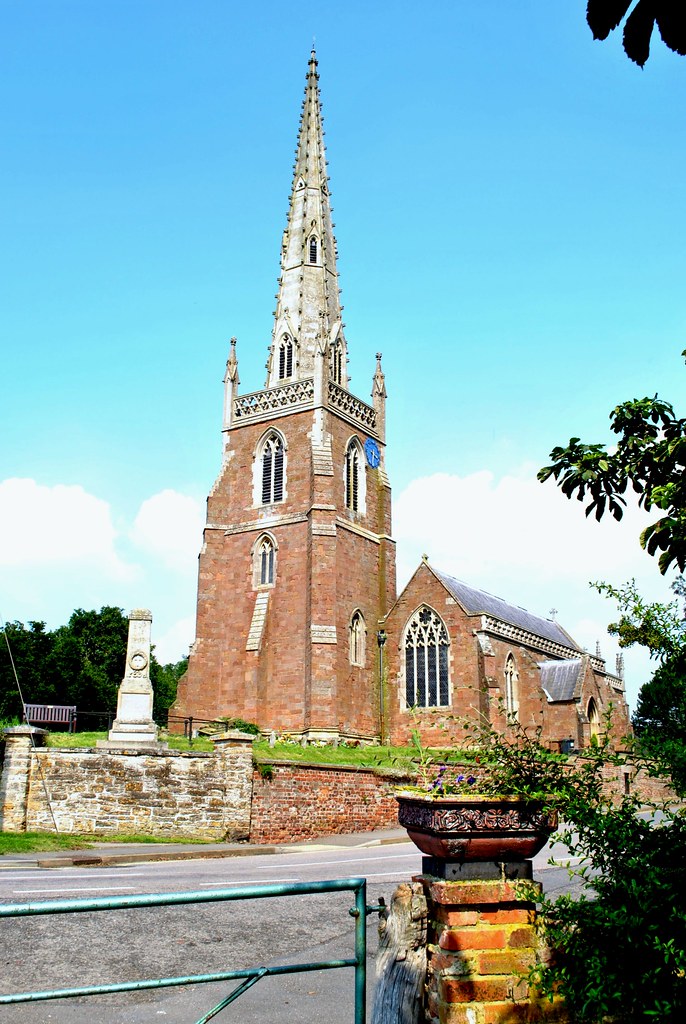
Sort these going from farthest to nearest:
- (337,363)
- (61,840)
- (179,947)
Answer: (337,363), (61,840), (179,947)

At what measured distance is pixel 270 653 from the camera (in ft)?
120

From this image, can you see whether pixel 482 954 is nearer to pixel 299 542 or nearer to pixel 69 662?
pixel 299 542

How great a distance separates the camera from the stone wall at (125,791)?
19.5m

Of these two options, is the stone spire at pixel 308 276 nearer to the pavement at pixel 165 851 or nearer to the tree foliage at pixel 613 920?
the pavement at pixel 165 851

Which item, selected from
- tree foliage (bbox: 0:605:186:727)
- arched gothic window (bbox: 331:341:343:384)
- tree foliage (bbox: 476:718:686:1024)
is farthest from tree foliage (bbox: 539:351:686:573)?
tree foliage (bbox: 0:605:186:727)

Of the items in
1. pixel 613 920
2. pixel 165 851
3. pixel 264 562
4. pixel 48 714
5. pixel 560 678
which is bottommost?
pixel 165 851

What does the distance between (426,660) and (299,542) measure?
7.54 metres

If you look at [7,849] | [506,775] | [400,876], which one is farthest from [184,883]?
[506,775]

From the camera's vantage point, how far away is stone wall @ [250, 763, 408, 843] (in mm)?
20484

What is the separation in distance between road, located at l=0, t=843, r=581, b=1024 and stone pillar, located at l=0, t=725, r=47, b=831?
7.30 m

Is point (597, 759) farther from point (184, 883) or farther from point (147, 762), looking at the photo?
point (147, 762)

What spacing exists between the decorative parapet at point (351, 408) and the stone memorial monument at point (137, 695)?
18.9 m

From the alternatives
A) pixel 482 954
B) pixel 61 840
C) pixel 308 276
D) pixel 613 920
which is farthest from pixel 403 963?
pixel 308 276

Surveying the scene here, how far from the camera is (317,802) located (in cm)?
2173
